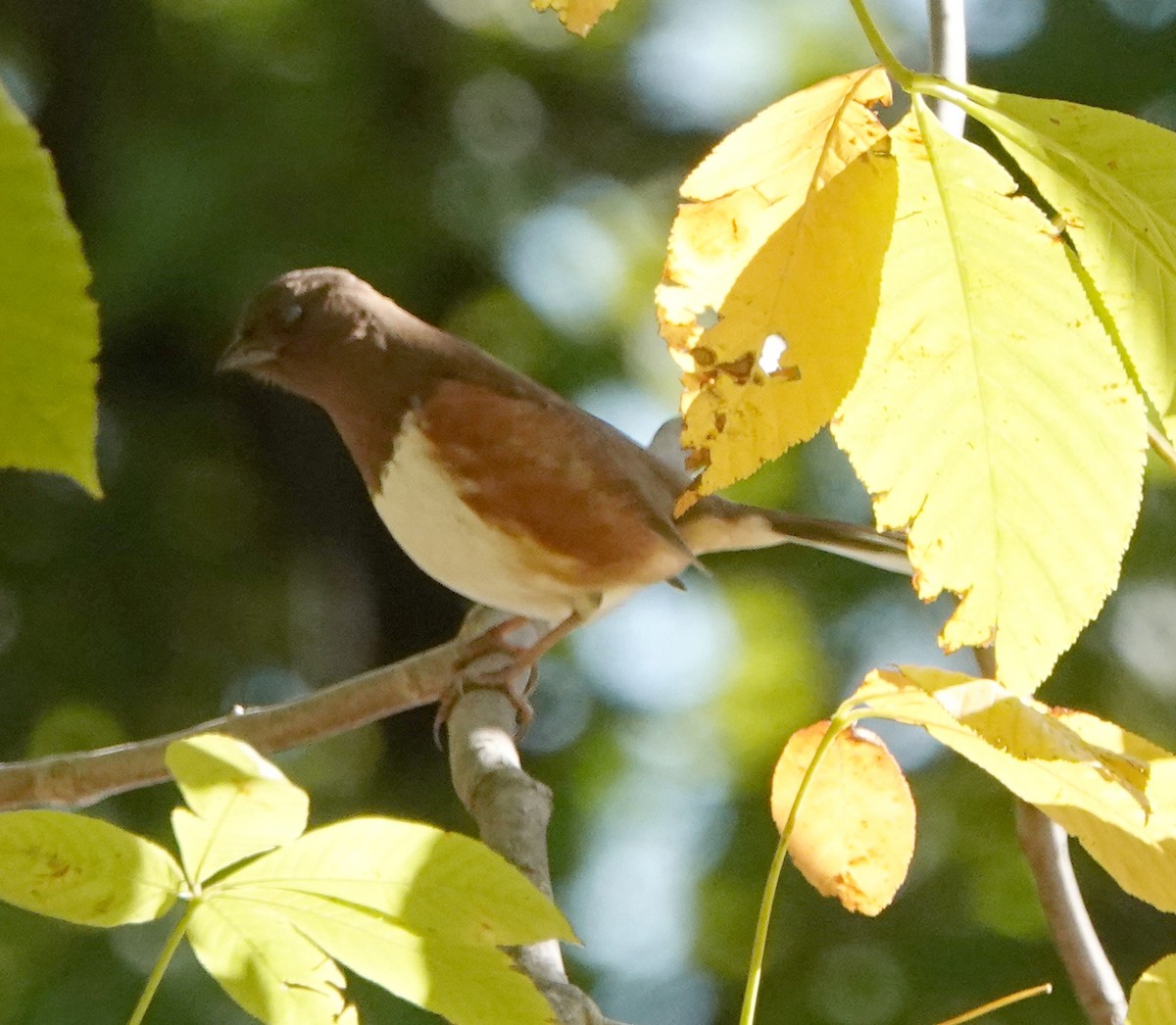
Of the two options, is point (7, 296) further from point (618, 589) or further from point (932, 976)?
point (932, 976)

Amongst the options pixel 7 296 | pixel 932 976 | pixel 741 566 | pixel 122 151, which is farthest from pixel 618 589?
pixel 7 296

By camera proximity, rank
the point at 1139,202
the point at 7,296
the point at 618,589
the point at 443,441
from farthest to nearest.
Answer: the point at 618,589 → the point at 443,441 → the point at 1139,202 → the point at 7,296

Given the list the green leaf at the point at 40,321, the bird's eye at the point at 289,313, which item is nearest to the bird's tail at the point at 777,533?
the bird's eye at the point at 289,313

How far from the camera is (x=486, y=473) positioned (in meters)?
2.61

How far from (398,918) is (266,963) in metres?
0.10

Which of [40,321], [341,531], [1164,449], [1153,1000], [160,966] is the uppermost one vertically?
[40,321]

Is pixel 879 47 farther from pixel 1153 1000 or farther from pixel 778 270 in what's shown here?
pixel 1153 1000

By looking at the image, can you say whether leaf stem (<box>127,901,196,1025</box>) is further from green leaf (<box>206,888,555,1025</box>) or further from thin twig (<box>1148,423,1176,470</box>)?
thin twig (<box>1148,423,1176,470</box>)

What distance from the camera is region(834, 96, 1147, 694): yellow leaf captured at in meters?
0.75

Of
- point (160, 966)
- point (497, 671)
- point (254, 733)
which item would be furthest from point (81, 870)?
point (497, 671)

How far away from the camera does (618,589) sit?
2.78 meters

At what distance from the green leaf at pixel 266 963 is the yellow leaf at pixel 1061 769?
1.15ft

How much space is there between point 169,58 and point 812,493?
76.7 inches

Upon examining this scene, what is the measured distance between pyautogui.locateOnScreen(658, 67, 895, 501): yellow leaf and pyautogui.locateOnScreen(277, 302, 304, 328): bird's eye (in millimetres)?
1926
